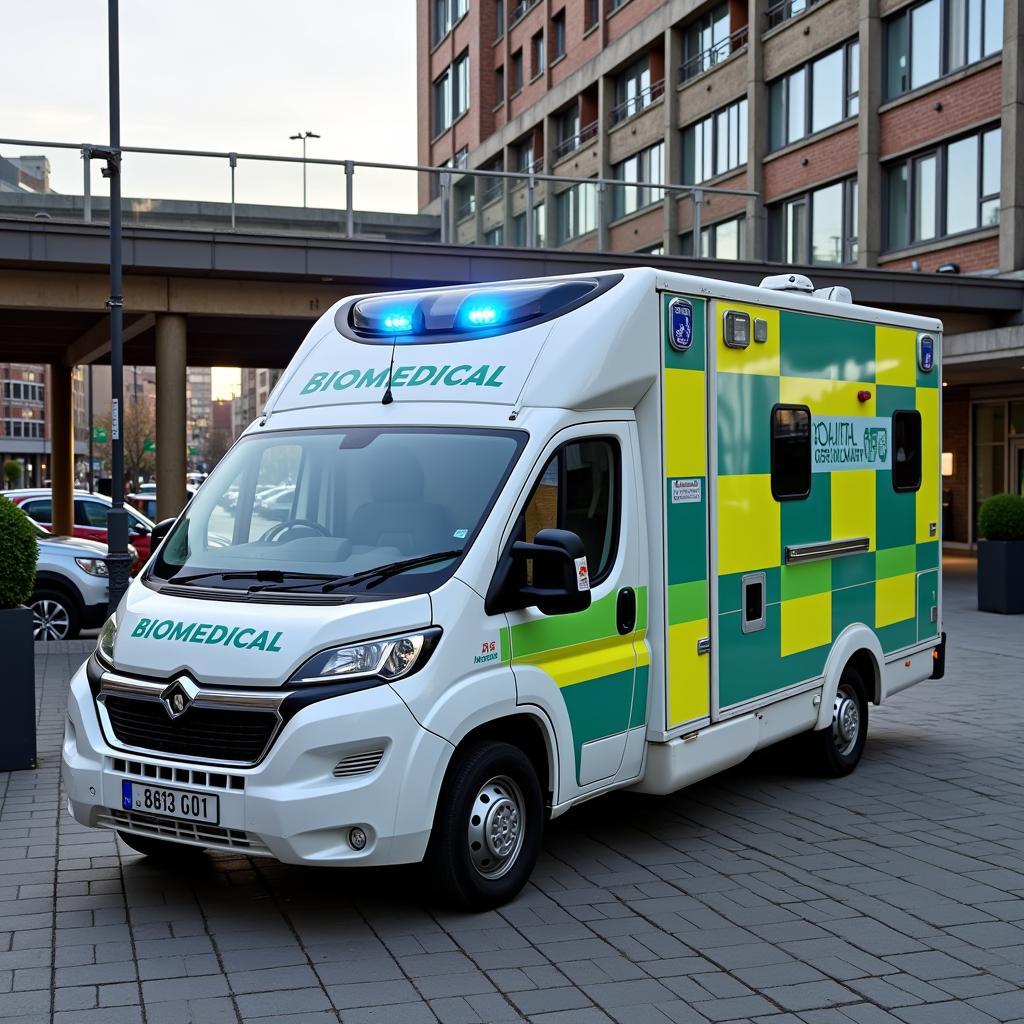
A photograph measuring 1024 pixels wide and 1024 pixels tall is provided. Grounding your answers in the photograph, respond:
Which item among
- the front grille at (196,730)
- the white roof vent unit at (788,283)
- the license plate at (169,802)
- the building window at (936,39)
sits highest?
the building window at (936,39)

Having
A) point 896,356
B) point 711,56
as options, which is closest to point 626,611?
point 896,356

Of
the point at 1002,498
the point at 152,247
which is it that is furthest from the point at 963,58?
the point at 152,247

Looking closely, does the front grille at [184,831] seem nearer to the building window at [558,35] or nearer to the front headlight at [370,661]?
the front headlight at [370,661]

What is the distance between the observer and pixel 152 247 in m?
16.8

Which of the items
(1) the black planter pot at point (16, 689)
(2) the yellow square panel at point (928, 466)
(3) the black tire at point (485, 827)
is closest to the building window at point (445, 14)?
(2) the yellow square panel at point (928, 466)

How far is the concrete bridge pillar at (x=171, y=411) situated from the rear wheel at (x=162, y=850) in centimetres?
1205

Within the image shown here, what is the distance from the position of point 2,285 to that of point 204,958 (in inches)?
548

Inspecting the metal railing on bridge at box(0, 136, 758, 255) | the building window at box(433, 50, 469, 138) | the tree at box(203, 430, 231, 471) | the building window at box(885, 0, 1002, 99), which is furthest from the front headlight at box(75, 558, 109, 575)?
the tree at box(203, 430, 231, 471)

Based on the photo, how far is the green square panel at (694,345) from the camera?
6.34 metres

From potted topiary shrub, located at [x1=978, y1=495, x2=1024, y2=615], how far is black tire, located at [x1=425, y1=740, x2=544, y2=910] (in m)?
13.3

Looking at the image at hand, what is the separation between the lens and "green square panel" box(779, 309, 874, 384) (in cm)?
735

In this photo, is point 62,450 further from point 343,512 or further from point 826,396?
point 343,512

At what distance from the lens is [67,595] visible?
14156mm

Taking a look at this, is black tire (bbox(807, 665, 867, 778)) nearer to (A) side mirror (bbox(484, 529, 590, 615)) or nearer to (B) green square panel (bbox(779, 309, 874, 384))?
(B) green square panel (bbox(779, 309, 874, 384))
